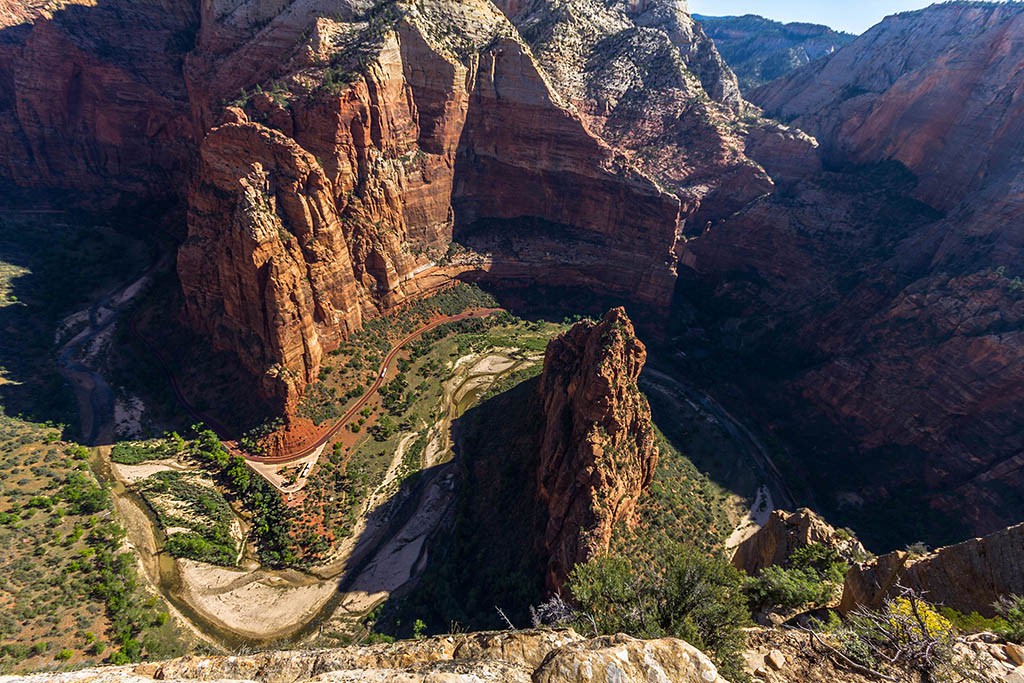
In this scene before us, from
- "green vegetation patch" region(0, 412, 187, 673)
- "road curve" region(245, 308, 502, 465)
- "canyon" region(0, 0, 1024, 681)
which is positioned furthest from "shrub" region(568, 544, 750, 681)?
"road curve" region(245, 308, 502, 465)

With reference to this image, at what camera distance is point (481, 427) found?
48.2m

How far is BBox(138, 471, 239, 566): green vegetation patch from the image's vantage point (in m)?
36.2

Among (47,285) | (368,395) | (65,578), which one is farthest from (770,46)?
(65,578)

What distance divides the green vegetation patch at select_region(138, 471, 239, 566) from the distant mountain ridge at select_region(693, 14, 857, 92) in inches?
6586

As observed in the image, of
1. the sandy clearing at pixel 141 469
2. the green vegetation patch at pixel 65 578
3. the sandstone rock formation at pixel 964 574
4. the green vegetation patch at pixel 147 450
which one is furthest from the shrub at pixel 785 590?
the green vegetation patch at pixel 147 450

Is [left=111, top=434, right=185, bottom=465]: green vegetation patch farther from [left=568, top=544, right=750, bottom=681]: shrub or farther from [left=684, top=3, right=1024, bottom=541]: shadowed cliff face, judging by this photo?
[left=684, top=3, right=1024, bottom=541]: shadowed cliff face

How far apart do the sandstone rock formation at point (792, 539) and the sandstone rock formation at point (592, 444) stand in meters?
8.61

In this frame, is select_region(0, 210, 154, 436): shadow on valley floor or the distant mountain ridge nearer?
select_region(0, 210, 154, 436): shadow on valley floor

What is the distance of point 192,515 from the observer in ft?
126

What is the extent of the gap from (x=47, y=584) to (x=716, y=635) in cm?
4164

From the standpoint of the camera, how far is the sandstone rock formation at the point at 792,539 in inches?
1033

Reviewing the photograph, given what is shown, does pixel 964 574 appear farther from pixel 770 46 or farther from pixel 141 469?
pixel 770 46

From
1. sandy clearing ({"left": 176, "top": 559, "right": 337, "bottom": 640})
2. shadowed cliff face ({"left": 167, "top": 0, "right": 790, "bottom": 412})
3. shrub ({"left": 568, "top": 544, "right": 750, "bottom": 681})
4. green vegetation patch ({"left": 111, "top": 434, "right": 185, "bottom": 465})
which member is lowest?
sandy clearing ({"left": 176, "top": 559, "right": 337, "bottom": 640})

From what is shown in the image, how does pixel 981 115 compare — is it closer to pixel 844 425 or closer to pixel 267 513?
pixel 844 425
